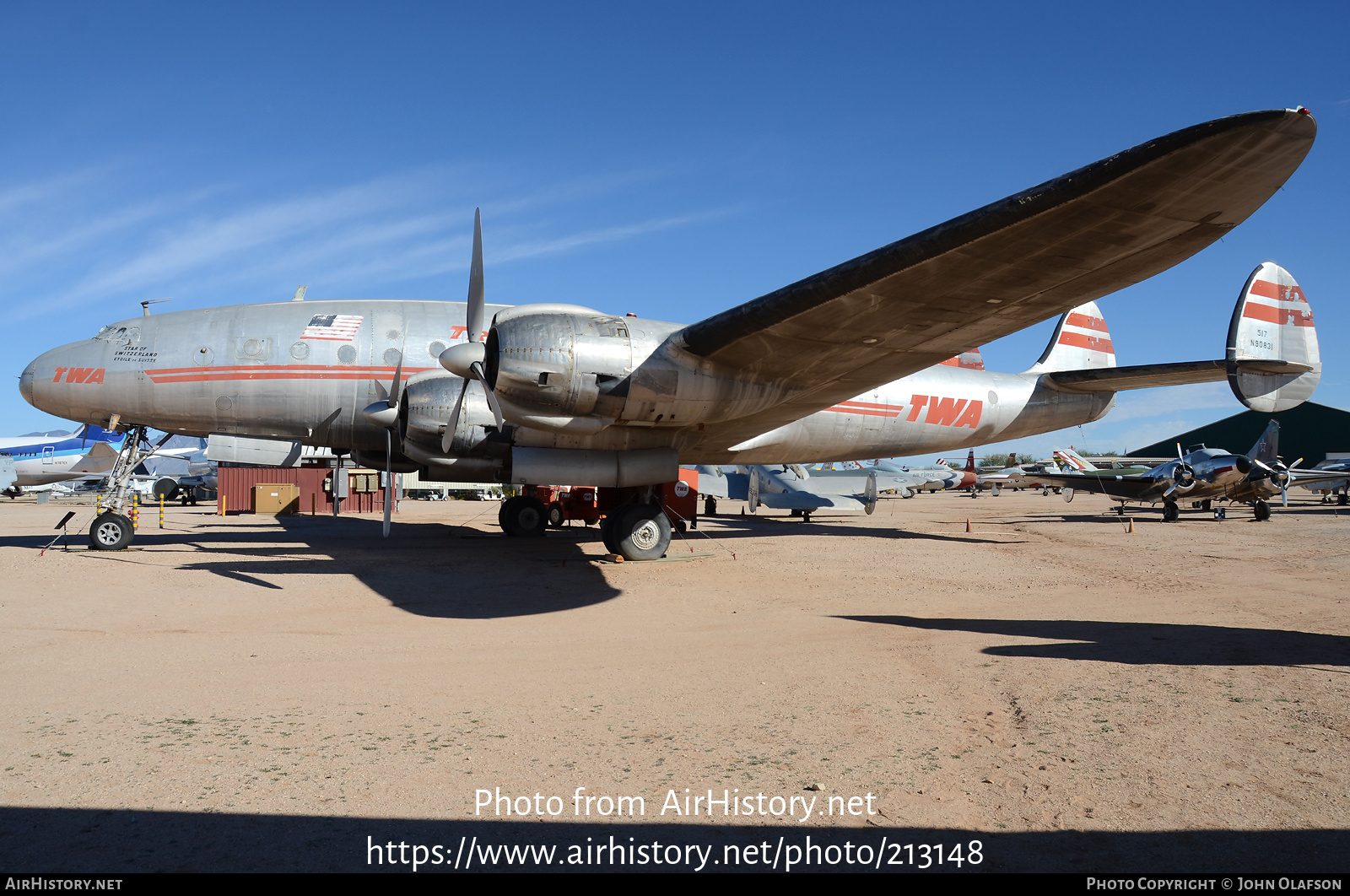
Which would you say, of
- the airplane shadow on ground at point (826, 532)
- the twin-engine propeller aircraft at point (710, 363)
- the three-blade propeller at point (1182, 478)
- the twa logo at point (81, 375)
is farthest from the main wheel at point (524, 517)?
Answer: the three-blade propeller at point (1182, 478)

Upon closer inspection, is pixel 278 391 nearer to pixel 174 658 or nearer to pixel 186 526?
pixel 174 658

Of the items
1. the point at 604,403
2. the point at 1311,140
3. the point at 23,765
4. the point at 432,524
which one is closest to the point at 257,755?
the point at 23,765

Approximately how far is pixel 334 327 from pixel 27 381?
18.1ft

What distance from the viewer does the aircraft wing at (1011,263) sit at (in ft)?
18.1

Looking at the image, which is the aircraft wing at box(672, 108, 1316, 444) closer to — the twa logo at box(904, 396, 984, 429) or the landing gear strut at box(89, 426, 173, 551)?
the twa logo at box(904, 396, 984, 429)

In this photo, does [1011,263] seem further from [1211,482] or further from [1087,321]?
[1211,482]

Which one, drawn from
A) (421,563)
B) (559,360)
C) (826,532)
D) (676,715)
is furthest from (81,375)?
(826,532)

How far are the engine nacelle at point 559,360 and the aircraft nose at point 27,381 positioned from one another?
1007 cm

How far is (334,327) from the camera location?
47.4 feet

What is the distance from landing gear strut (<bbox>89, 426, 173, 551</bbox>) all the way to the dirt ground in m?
3.61

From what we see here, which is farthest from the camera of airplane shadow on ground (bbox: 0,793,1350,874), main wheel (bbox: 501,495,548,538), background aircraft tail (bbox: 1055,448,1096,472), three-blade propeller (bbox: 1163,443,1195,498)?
background aircraft tail (bbox: 1055,448,1096,472)

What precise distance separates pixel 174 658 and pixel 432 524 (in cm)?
1838

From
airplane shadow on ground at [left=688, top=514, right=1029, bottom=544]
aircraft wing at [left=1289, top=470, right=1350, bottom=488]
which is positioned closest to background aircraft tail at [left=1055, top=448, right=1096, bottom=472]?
aircraft wing at [left=1289, top=470, right=1350, bottom=488]

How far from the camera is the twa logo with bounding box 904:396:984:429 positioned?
1661cm
